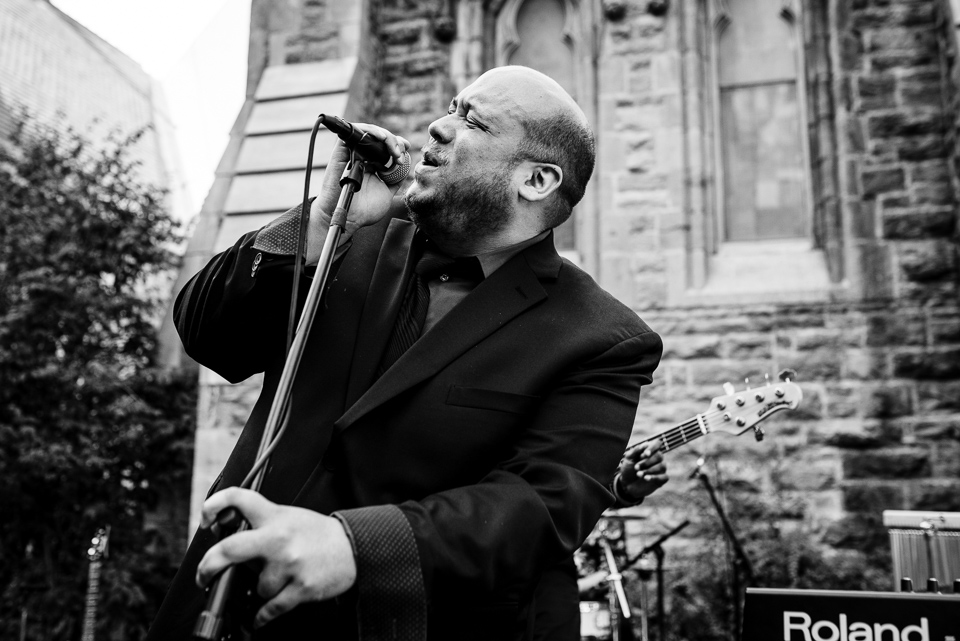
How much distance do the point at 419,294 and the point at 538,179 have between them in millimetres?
404

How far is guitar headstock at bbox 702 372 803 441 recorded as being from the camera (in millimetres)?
4125

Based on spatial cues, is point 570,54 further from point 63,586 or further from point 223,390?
point 63,586

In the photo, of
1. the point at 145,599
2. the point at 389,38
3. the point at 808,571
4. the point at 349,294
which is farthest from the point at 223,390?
the point at 349,294

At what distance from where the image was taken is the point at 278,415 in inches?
50.3

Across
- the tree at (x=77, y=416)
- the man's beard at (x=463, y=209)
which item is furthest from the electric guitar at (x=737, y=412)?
the tree at (x=77, y=416)

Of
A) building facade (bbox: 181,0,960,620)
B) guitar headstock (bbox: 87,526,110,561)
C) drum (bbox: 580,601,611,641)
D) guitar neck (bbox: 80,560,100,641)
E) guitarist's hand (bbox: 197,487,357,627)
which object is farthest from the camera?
building facade (bbox: 181,0,960,620)

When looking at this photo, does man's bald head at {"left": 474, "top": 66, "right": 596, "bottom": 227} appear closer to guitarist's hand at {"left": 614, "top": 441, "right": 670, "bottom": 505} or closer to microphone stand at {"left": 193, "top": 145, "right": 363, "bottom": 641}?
microphone stand at {"left": 193, "top": 145, "right": 363, "bottom": 641}

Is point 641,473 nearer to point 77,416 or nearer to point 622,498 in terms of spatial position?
point 622,498

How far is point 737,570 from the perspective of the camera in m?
5.02

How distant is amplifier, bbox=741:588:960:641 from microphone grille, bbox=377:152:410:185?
151 cm

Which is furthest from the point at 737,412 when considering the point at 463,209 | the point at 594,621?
the point at 463,209

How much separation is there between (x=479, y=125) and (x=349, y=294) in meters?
0.47

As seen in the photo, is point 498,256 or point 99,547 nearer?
point 498,256

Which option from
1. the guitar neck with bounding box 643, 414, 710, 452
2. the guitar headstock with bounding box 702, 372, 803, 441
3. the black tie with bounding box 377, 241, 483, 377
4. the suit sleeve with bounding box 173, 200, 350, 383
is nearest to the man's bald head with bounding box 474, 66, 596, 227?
the black tie with bounding box 377, 241, 483, 377
